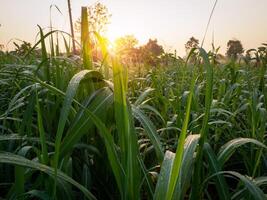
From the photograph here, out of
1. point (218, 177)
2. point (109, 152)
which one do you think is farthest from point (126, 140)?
point (218, 177)

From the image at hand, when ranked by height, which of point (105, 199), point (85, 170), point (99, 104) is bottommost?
point (105, 199)

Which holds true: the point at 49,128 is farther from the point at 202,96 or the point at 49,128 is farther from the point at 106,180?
the point at 202,96

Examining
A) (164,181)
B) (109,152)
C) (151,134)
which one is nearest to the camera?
(164,181)

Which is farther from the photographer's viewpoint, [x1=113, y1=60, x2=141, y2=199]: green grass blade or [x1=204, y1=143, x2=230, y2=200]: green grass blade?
[x1=204, y1=143, x2=230, y2=200]: green grass blade

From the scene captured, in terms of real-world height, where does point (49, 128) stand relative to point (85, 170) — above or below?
above

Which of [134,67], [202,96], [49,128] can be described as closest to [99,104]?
[49,128]

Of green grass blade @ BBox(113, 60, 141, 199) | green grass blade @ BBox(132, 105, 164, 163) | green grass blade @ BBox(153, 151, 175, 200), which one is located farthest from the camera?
green grass blade @ BBox(132, 105, 164, 163)

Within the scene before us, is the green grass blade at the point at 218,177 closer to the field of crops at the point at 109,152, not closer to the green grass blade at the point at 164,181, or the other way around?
the field of crops at the point at 109,152

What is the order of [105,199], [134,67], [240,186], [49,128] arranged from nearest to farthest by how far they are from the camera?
1. [240,186]
2. [105,199]
3. [49,128]
4. [134,67]

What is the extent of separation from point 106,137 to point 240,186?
0.54 m

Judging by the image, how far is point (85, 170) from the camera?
114cm

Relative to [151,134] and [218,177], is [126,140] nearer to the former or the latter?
[151,134]

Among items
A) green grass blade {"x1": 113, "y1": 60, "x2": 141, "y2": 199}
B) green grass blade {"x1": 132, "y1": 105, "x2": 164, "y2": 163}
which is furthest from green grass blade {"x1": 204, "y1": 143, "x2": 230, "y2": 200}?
green grass blade {"x1": 113, "y1": 60, "x2": 141, "y2": 199}

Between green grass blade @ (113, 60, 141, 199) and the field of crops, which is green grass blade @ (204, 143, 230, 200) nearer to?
the field of crops
